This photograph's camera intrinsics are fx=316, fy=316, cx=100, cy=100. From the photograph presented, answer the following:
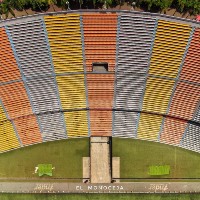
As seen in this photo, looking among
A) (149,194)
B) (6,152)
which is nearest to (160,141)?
(149,194)

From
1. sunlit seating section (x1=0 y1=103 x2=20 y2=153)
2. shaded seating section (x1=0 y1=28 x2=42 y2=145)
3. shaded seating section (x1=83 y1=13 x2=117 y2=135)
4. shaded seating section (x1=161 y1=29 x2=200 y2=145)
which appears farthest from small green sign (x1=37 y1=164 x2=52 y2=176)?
shaded seating section (x1=161 y1=29 x2=200 y2=145)

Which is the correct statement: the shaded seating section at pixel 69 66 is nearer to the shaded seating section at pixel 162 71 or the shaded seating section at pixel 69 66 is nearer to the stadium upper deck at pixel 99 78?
the stadium upper deck at pixel 99 78

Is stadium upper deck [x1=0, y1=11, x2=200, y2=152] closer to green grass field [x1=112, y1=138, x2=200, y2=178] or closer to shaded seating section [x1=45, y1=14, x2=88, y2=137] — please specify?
shaded seating section [x1=45, y1=14, x2=88, y2=137]

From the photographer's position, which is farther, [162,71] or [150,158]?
[150,158]

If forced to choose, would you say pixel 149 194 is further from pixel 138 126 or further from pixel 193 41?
pixel 193 41

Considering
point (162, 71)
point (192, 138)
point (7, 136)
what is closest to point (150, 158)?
point (192, 138)

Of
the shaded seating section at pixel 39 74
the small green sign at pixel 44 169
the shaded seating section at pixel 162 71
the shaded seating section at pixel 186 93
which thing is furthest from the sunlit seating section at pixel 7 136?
the shaded seating section at pixel 186 93

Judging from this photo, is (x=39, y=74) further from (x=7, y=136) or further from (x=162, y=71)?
(x=162, y=71)
